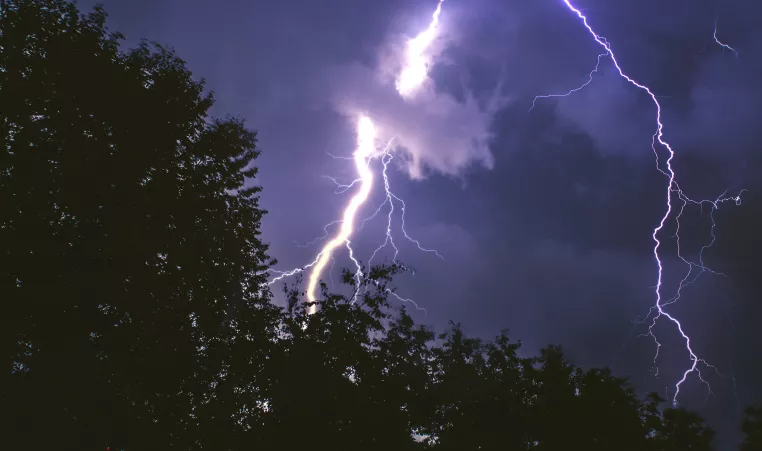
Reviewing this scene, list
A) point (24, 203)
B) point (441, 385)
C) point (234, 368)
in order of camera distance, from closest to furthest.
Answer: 1. point (24, 203)
2. point (234, 368)
3. point (441, 385)

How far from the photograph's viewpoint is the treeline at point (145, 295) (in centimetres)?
877

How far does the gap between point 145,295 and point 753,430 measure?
54.2 feet

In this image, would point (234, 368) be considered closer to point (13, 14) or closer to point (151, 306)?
point (151, 306)

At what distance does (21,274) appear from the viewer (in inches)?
345

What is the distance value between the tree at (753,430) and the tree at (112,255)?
42.6 feet

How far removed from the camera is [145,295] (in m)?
10.3

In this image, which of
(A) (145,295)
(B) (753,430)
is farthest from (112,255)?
(B) (753,430)

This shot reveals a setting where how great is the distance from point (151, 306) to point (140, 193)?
128 inches

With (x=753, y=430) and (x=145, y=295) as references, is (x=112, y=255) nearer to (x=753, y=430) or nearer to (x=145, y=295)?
(x=145, y=295)

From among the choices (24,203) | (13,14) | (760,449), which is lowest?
(760,449)

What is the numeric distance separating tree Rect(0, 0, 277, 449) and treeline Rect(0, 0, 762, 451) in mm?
40

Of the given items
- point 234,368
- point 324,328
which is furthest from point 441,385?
point 234,368

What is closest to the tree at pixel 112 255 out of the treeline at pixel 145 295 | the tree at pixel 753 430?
the treeline at pixel 145 295

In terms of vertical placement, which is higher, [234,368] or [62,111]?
[62,111]
